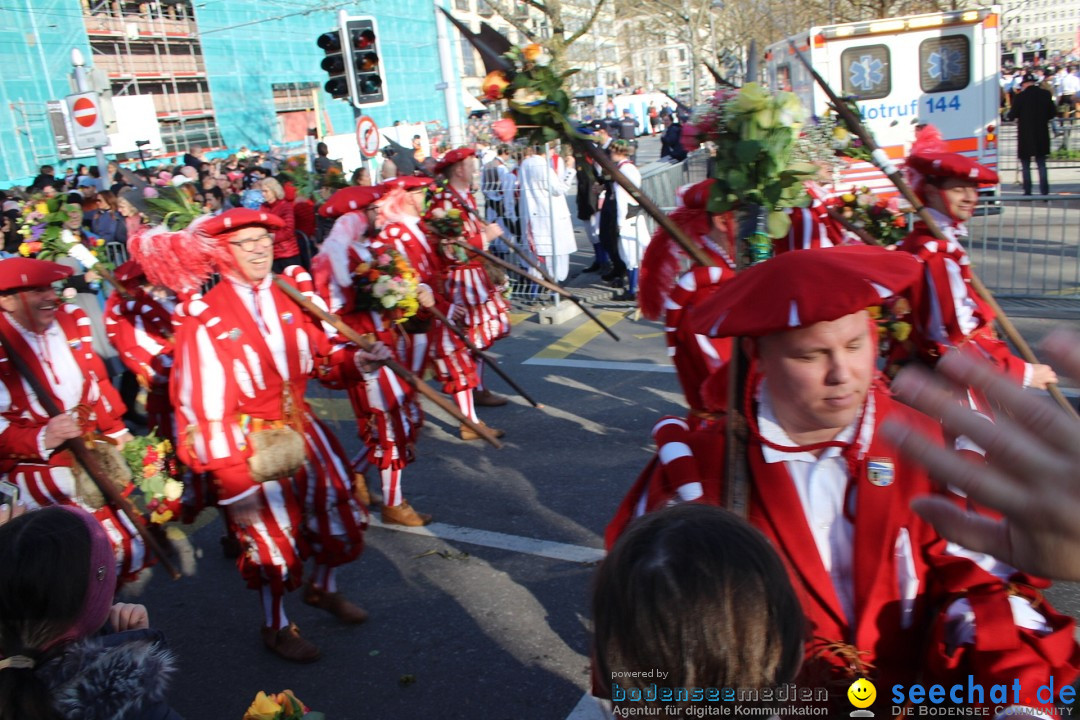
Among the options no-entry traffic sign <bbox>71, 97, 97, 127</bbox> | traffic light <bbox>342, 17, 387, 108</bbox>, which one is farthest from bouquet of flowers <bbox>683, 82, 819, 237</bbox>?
no-entry traffic sign <bbox>71, 97, 97, 127</bbox>

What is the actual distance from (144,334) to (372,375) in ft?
5.13

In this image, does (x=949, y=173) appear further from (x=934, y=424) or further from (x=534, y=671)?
(x=534, y=671)

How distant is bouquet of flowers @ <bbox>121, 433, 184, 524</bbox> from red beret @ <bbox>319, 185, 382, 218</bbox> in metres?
2.39

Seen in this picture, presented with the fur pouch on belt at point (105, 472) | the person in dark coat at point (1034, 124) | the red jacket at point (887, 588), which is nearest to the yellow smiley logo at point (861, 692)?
the red jacket at point (887, 588)

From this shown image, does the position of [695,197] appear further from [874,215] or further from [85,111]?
[85,111]

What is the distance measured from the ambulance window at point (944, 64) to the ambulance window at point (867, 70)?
1.66 feet

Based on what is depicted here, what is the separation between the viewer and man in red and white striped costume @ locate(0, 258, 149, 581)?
13.1 feet

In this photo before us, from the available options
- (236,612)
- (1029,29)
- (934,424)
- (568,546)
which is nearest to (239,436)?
(236,612)

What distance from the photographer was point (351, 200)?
642 cm

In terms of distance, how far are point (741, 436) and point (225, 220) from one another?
281cm

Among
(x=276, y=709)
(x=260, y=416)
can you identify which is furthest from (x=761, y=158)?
(x=260, y=416)

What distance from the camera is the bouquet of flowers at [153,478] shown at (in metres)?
4.53

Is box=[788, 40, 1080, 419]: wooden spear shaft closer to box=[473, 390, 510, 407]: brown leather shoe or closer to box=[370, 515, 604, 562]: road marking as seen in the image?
box=[370, 515, 604, 562]: road marking

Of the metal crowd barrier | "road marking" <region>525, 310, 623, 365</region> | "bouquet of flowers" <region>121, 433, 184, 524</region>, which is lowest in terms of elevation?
"road marking" <region>525, 310, 623, 365</region>
